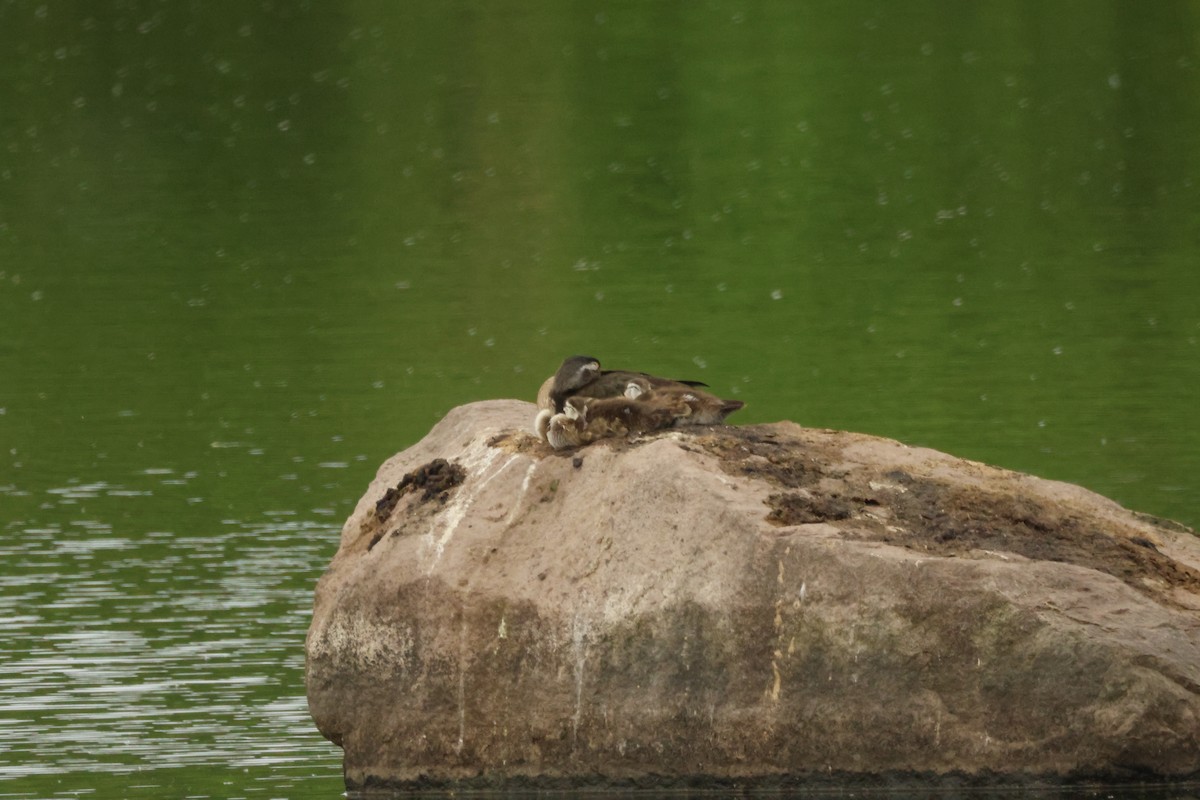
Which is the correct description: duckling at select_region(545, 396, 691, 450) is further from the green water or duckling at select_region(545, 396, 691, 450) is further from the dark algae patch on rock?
the green water

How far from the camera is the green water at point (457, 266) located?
1672 cm

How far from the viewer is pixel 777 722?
37.0ft

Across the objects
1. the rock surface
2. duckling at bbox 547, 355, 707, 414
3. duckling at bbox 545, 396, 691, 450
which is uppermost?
duckling at bbox 547, 355, 707, 414

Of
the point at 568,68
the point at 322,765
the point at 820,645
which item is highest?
the point at 568,68

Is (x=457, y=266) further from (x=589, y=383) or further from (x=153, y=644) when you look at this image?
(x=589, y=383)

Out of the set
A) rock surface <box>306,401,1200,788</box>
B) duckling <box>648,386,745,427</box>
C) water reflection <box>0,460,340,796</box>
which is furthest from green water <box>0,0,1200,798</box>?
duckling <box>648,386,745,427</box>

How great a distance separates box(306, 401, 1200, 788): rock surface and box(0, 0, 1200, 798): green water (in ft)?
3.18

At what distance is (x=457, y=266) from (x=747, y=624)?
22.5 meters

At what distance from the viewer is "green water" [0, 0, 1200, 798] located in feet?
54.9

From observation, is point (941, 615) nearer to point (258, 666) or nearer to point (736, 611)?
point (736, 611)

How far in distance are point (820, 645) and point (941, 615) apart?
1.85 ft

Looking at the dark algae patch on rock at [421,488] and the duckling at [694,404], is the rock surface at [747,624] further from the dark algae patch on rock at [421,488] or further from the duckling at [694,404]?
the duckling at [694,404]

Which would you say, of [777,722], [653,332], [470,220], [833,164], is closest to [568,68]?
[833,164]

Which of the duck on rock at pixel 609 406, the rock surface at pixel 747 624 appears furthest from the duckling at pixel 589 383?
the rock surface at pixel 747 624
